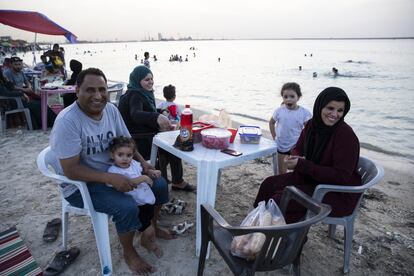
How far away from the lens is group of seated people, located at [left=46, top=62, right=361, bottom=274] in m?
2.07

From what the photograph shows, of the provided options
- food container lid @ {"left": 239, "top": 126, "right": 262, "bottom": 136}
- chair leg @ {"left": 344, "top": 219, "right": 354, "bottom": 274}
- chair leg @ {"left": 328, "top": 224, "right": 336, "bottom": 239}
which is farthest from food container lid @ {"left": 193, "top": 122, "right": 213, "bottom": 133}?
chair leg @ {"left": 328, "top": 224, "right": 336, "bottom": 239}

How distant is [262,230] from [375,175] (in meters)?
1.36

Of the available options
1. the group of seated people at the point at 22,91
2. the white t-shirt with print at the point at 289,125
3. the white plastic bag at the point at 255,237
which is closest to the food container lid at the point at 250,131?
the white plastic bag at the point at 255,237

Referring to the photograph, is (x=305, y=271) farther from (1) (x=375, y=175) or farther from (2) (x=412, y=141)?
(2) (x=412, y=141)

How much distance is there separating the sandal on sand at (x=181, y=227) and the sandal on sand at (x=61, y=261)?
3.03 feet

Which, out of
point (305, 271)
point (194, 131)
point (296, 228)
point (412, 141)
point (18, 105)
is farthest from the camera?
point (412, 141)

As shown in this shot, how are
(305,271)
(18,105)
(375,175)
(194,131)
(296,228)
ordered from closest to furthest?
(296,228), (375,175), (305,271), (194,131), (18,105)

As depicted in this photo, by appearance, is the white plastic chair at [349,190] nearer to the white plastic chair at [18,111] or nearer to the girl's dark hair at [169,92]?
the girl's dark hair at [169,92]

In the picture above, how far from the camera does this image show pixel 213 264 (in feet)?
7.84

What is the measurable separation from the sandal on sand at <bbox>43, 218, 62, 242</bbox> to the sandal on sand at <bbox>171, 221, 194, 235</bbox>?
3.85 ft

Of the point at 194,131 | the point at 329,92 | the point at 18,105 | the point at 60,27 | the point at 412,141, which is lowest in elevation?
the point at 412,141

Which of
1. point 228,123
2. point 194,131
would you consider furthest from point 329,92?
point 194,131

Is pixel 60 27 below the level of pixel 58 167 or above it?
above

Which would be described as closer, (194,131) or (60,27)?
(194,131)
